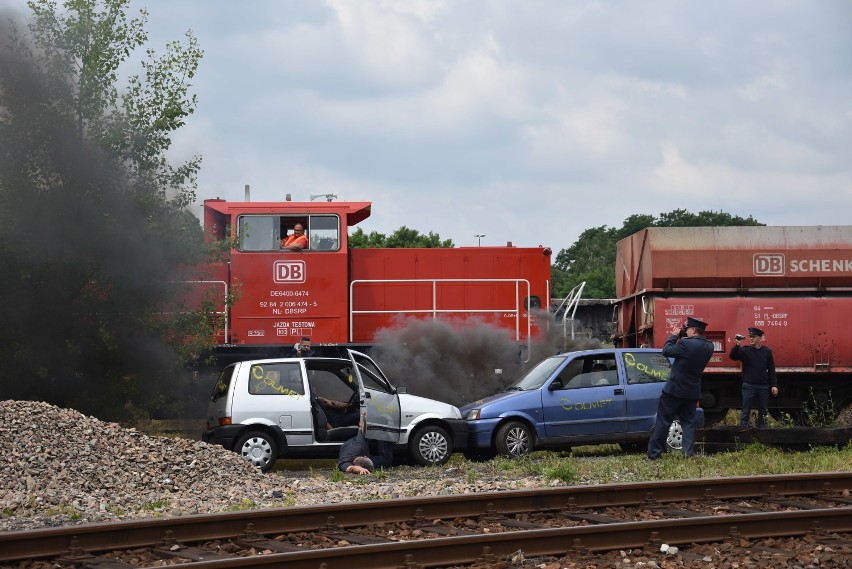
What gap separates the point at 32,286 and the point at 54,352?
110 centimetres

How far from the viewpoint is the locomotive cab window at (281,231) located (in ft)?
55.4

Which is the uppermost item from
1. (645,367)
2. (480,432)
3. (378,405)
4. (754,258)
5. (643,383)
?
(754,258)

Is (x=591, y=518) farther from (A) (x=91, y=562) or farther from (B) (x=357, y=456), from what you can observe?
(B) (x=357, y=456)

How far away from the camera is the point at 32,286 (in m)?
15.4

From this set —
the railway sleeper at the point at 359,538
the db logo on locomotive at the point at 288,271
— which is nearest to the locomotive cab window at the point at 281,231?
the db logo on locomotive at the point at 288,271

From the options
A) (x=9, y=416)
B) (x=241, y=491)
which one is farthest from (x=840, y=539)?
(x=9, y=416)

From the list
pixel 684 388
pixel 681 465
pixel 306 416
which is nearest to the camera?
pixel 681 465

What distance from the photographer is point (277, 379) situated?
13.1 meters

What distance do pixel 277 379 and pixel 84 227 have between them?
4601 millimetres

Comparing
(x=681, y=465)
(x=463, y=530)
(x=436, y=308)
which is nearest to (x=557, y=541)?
(x=463, y=530)

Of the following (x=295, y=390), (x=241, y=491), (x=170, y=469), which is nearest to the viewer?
(x=241, y=491)

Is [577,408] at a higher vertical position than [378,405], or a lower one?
lower

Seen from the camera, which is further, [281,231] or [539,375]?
[281,231]

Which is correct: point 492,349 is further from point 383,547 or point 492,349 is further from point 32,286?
point 383,547
